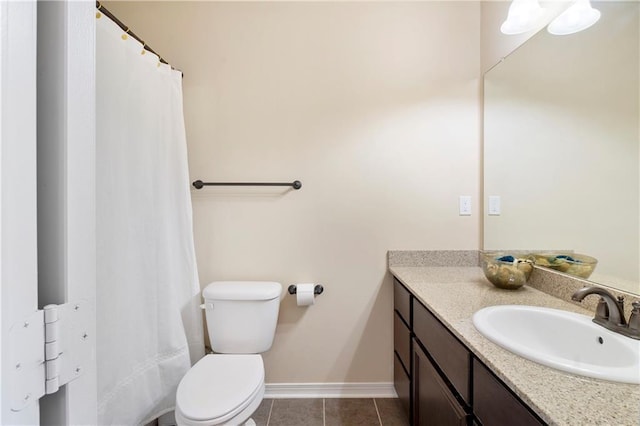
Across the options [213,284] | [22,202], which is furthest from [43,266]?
[213,284]

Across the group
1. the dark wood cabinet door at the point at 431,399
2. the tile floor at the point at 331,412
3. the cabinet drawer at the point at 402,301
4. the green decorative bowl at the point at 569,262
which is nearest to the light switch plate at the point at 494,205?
the green decorative bowl at the point at 569,262

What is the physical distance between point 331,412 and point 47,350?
5.52 feet

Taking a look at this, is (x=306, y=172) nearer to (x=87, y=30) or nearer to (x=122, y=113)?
(x=122, y=113)

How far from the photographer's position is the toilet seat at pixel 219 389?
1.11 m

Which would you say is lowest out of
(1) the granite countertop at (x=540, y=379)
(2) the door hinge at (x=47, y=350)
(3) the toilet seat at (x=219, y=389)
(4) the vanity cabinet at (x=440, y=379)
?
(3) the toilet seat at (x=219, y=389)

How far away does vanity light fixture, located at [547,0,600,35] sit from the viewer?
110cm

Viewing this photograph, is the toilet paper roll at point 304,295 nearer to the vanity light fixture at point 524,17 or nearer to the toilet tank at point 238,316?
the toilet tank at point 238,316

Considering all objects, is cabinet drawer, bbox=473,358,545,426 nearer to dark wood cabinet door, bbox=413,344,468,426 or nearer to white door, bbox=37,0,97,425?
dark wood cabinet door, bbox=413,344,468,426

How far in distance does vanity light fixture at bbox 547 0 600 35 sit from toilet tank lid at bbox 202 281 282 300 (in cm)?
182

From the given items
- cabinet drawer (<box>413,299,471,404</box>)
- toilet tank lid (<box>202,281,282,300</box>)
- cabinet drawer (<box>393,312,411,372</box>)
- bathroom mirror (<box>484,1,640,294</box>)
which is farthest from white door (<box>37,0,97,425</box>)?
bathroom mirror (<box>484,1,640,294</box>)

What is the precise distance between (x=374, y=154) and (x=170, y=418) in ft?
6.26

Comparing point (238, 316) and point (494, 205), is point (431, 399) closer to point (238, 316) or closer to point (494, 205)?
point (238, 316)

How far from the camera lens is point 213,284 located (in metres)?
1.64

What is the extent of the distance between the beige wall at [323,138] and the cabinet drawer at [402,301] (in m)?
0.08
